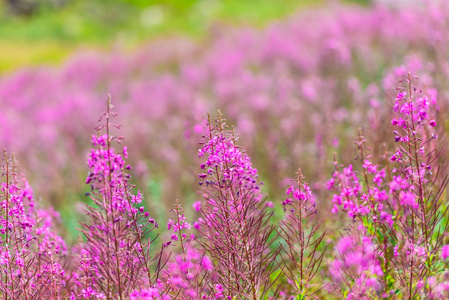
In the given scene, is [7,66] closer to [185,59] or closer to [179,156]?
[185,59]

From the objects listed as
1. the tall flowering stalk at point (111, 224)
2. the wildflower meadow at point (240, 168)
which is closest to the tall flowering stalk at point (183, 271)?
the wildflower meadow at point (240, 168)

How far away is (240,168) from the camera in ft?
8.46

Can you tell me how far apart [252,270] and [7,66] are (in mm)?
19338

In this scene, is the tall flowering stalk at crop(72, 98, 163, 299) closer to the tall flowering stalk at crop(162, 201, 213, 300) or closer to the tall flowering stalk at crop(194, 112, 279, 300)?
the tall flowering stalk at crop(162, 201, 213, 300)

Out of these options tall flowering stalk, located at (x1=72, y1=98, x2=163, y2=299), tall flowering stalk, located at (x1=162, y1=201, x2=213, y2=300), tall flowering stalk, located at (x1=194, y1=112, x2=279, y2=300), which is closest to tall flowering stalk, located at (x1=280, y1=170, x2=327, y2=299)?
tall flowering stalk, located at (x1=194, y1=112, x2=279, y2=300)

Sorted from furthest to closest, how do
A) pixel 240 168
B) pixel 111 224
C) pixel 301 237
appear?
pixel 301 237 → pixel 111 224 → pixel 240 168

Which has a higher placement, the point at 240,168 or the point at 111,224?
the point at 240,168

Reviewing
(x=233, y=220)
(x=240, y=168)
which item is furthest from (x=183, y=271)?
(x=240, y=168)

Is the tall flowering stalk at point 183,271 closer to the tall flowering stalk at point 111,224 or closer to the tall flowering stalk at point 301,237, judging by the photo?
the tall flowering stalk at point 111,224

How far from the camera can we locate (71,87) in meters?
12.8

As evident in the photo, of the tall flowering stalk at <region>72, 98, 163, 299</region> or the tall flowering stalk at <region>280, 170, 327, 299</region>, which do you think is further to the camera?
the tall flowering stalk at <region>280, 170, 327, 299</region>

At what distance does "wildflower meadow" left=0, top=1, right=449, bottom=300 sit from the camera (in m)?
2.61

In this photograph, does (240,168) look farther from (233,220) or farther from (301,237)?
(301,237)

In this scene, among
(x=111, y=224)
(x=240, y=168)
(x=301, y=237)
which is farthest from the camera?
(x=301, y=237)
